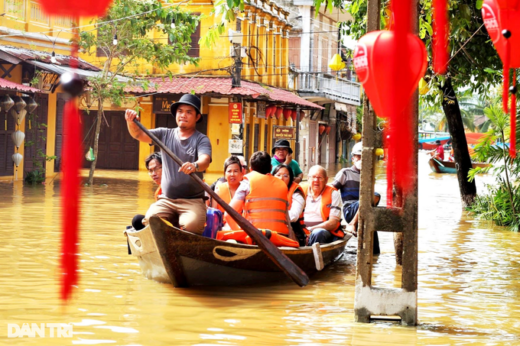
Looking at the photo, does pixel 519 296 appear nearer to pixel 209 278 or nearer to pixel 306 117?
pixel 209 278

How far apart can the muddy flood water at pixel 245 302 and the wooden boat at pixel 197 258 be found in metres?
0.13

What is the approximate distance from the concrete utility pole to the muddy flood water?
0.67 feet

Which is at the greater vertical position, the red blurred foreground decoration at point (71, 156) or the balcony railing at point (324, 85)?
the balcony railing at point (324, 85)

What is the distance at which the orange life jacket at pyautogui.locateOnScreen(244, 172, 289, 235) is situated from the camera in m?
8.77

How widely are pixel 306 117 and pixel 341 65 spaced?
26060mm

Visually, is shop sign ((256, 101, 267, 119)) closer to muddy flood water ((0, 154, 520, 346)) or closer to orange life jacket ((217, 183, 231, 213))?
muddy flood water ((0, 154, 520, 346))

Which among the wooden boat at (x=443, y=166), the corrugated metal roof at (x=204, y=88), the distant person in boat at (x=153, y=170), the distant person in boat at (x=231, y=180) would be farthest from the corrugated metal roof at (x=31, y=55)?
the wooden boat at (x=443, y=166)

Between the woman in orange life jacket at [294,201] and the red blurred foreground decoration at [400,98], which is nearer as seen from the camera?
the red blurred foreground decoration at [400,98]

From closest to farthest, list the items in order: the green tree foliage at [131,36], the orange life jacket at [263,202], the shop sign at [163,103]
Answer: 1. the orange life jacket at [263,202]
2. the green tree foliage at [131,36]
3. the shop sign at [163,103]

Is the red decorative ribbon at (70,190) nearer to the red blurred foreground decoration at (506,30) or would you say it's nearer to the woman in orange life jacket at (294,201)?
the red blurred foreground decoration at (506,30)

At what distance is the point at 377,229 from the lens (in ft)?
21.3

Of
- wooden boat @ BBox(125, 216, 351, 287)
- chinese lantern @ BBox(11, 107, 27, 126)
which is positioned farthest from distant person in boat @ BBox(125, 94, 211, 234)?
chinese lantern @ BBox(11, 107, 27, 126)

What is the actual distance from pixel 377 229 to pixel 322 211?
375 centimetres

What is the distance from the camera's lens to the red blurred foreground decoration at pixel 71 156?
1718 millimetres
